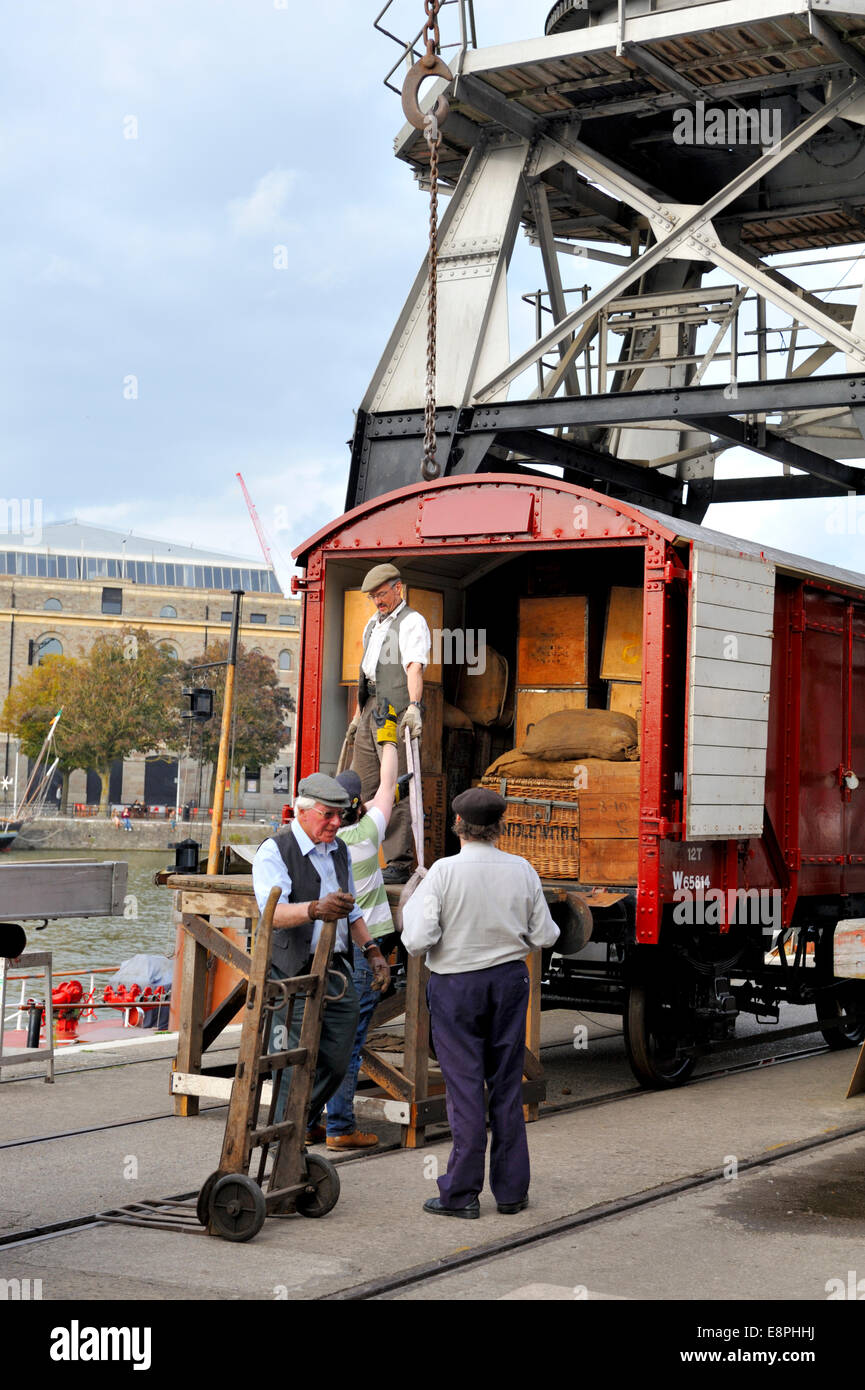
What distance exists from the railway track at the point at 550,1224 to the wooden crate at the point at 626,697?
2.84m

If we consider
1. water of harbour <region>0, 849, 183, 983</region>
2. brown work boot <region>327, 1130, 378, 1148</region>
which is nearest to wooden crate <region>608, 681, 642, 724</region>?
brown work boot <region>327, 1130, 378, 1148</region>

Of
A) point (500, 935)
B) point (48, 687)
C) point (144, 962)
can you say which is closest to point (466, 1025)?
point (500, 935)

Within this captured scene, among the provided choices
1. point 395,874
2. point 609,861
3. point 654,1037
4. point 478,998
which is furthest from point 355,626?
point 478,998

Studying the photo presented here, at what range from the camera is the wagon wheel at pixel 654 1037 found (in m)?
11.4

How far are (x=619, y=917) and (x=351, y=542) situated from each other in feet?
10.9

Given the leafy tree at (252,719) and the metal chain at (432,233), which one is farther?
the leafy tree at (252,719)

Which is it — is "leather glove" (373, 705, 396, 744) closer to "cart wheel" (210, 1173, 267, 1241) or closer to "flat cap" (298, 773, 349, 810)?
"flat cap" (298, 773, 349, 810)

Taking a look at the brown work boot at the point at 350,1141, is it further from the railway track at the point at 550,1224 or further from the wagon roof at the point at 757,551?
the wagon roof at the point at 757,551

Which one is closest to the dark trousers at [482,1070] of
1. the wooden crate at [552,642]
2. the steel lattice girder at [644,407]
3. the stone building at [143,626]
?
the wooden crate at [552,642]

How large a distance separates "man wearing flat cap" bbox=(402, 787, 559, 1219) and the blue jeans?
3.18ft

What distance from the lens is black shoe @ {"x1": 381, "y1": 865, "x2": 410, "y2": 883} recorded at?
422 inches

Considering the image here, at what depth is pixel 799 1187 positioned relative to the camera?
8.42 meters

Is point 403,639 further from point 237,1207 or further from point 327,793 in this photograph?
point 237,1207

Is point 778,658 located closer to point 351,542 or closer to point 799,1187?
point 351,542
